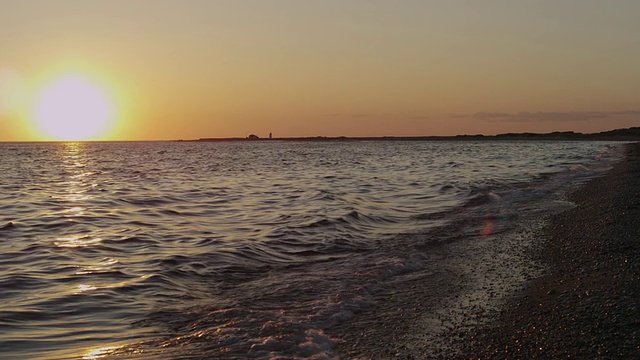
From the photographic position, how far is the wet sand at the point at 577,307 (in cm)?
551

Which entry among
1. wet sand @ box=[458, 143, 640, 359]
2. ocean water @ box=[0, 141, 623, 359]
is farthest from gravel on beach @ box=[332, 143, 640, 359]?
ocean water @ box=[0, 141, 623, 359]

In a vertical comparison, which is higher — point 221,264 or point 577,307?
point 577,307

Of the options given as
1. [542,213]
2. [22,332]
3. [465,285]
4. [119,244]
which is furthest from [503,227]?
[22,332]

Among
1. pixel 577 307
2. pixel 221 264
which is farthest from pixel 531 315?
pixel 221 264

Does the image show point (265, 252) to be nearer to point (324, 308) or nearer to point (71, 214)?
point (324, 308)

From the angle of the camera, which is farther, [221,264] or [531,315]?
[221,264]

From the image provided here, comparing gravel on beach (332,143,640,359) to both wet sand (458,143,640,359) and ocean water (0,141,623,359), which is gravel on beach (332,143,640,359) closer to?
wet sand (458,143,640,359)

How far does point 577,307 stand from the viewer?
6688mm

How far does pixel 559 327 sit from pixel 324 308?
319cm

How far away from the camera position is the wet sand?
5.51 metres

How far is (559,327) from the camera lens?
6066 millimetres

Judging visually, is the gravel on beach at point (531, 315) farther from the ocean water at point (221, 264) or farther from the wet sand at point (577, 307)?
the ocean water at point (221, 264)

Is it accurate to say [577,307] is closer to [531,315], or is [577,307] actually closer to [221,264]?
[531,315]

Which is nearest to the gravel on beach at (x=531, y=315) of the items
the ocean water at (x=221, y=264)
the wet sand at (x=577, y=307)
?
the wet sand at (x=577, y=307)
